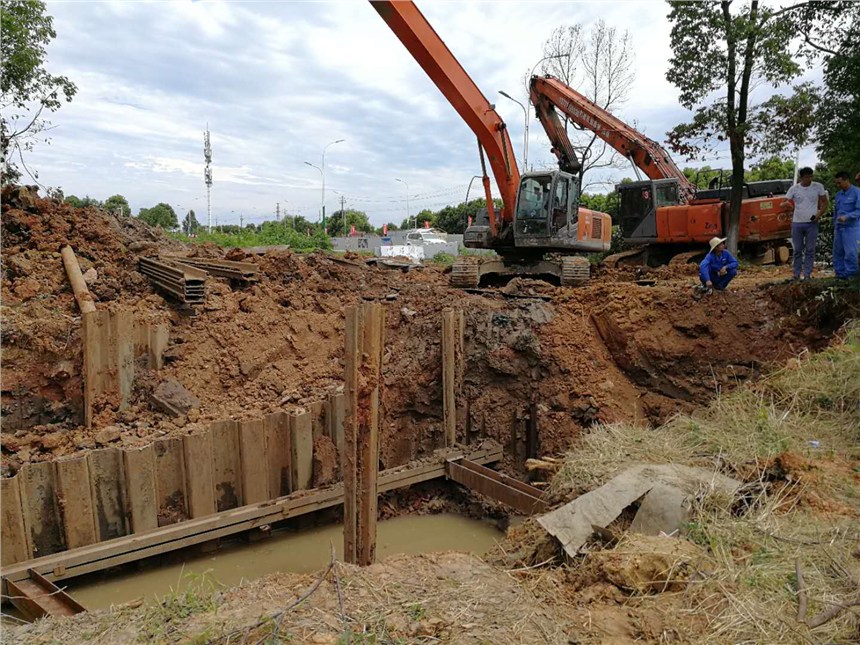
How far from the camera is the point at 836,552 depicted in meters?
2.82

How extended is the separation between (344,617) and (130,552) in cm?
309

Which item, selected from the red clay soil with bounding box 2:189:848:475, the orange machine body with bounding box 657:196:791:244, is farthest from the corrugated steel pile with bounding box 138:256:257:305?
the orange machine body with bounding box 657:196:791:244

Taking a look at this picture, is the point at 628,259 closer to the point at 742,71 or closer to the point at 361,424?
the point at 742,71

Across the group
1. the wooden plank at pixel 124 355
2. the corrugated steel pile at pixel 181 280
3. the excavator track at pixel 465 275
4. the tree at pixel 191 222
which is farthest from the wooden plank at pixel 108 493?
the tree at pixel 191 222

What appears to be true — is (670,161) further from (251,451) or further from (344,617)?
(344,617)

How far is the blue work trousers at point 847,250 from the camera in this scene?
670 cm

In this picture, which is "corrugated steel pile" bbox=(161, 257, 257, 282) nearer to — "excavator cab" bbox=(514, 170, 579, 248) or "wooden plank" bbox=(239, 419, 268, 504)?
"wooden plank" bbox=(239, 419, 268, 504)

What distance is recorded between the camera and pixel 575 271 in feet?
32.9

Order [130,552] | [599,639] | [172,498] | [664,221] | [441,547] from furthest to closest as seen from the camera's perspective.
Result: [664,221], [441,547], [172,498], [130,552], [599,639]

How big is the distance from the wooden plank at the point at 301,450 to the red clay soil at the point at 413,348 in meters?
0.55

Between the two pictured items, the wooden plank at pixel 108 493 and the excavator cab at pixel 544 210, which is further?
the excavator cab at pixel 544 210

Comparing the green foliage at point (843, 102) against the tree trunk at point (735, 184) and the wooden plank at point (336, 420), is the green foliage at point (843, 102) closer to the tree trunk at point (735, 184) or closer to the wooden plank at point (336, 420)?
the tree trunk at point (735, 184)

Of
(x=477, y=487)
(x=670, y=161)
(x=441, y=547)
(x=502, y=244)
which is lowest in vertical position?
(x=441, y=547)

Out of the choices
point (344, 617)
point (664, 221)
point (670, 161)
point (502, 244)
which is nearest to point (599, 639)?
point (344, 617)
